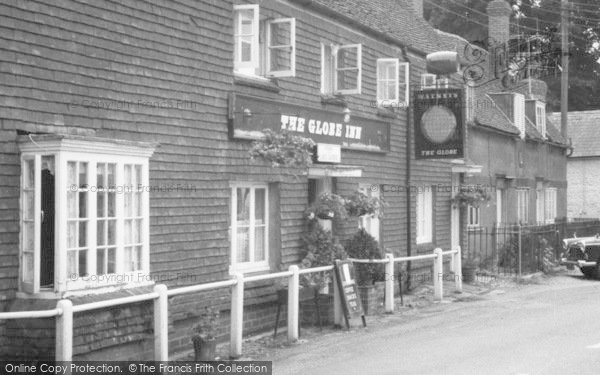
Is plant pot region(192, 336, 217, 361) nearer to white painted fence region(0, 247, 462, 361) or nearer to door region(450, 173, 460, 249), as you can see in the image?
white painted fence region(0, 247, 462, 361)

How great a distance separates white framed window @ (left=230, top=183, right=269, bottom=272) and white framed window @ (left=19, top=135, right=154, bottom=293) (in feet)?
10.6

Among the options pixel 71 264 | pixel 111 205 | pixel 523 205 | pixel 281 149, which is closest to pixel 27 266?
pixel 71 264

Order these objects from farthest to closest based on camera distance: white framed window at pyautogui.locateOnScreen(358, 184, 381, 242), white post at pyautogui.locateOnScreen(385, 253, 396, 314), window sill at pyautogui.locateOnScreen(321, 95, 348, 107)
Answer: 1. white framed window at pyautogui.locateOnScreen(358, 184, 381, 242)
2. window sill at pyautogui.locateOnScreen(321, 95, 348, 107)
3. white post at pyautogui.locateOnScreen(385, 253, 396, 314)

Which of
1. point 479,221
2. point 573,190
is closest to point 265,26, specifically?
point 479,221

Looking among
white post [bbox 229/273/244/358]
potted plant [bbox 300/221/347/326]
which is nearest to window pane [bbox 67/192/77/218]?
white post [bbox 229/273/244/358]

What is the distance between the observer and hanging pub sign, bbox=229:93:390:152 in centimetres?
1381

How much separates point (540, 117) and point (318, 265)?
2171cm

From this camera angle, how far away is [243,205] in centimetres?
1443

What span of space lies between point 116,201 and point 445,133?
1092 cm

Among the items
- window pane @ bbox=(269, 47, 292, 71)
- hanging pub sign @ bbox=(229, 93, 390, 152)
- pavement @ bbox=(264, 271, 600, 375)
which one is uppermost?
window pane @ bbox=(269, 47, 292, 71)

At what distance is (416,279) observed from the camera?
69.2 feet

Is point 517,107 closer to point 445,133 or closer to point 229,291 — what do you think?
point 445,133

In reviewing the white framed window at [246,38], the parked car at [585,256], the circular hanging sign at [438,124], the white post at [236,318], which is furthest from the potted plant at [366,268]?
→ the parked car at [585,256]

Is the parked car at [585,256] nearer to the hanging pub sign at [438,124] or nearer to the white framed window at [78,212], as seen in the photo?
the hanging pub sign at [438,124]
